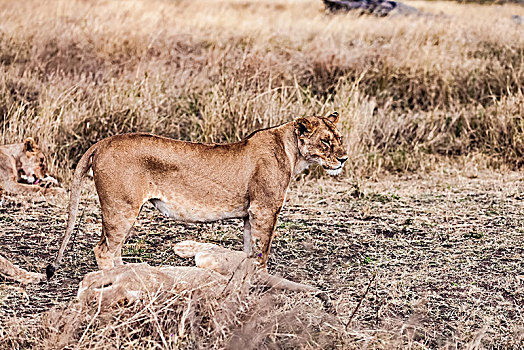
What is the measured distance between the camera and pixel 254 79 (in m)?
9.25

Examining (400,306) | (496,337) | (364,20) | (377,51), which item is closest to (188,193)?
(400,306)

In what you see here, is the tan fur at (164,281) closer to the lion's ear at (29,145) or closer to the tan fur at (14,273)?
the tan fur at (14,273)

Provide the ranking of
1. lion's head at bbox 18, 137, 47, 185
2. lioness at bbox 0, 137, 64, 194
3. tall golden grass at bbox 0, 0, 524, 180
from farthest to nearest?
tall golden grass at bbox 0, 0, 524, 180
lion's head at bbox 18, 137, 47, 185
lioness at bbox 0, 137, 64, 194

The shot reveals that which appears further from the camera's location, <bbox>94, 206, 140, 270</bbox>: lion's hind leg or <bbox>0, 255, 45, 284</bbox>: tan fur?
<bbox>0, 255, 45, 284</bbox>: tan fur

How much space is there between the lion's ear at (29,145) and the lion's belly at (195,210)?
300cm

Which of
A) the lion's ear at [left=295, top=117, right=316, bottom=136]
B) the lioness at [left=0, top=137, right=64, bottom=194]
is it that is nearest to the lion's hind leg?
the lion's ear at [left=295, top=117, right=316, bottom=136]

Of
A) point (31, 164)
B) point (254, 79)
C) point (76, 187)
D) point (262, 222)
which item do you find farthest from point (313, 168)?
point (76, 187)

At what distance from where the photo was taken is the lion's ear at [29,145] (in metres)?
7.15

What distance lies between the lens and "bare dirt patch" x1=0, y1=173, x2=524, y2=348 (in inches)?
170

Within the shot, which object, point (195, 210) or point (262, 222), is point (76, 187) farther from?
point (262, 222)

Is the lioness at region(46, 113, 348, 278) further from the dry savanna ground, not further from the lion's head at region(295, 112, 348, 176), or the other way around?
the dry savanna ground

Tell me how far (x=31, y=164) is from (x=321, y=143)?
3.53 meters

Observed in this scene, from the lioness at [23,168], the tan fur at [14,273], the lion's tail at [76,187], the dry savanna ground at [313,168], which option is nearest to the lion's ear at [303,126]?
the dry savanna ground at [313,168]

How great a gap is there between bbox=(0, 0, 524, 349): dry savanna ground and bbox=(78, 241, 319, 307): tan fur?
87 mm
